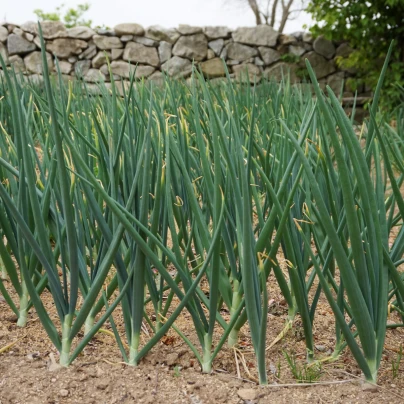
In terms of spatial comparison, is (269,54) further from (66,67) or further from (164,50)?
(66,67)

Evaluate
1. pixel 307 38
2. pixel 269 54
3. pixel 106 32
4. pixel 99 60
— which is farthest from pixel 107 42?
pixel 307 38

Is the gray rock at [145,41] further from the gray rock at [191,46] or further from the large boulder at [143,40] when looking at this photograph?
the gray rock at [191,46]

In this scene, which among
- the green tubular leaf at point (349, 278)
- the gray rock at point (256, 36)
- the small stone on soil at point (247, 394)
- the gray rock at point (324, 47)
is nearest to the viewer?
the green tubular leaf at point (349, 278)

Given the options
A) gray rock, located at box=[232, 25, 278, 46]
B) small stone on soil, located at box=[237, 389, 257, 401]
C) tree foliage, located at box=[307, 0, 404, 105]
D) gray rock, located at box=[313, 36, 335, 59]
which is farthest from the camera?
gray rock, located at box=[232, 25, 278, 46]

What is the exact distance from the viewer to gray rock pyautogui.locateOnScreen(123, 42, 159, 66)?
8383mm

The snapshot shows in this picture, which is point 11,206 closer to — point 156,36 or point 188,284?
point 188,284

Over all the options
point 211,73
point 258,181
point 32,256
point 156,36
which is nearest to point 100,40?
point 156,36

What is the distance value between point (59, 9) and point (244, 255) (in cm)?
1518

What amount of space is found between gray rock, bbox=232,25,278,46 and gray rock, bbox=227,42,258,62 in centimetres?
7

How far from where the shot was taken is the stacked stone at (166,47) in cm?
837

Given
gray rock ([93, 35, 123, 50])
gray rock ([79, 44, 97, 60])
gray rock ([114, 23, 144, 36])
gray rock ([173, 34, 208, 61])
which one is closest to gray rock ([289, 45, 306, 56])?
gray rock ([173, 34, 208, 61])

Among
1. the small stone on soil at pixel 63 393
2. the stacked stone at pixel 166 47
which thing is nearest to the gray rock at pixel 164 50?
the stacked stone at pixel 166 47

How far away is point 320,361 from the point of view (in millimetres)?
1083

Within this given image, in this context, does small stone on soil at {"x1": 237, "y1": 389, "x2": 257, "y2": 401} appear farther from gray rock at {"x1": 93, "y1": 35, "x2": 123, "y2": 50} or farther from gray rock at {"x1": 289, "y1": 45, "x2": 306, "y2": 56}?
gray rock at {"x1": 93, "y1": 35, "x2": 123, "y2": 50}
